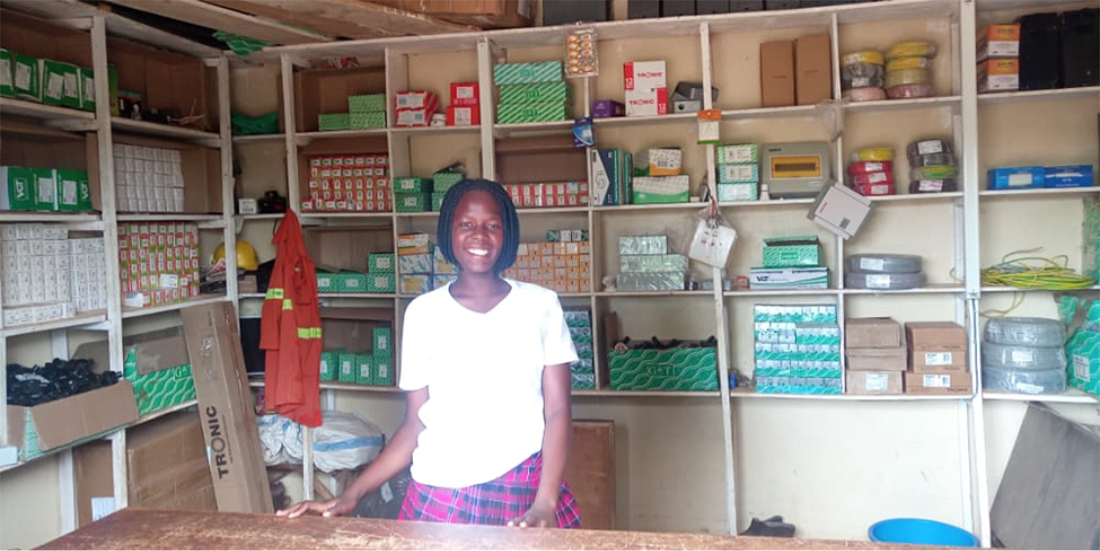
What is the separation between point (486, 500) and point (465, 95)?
109 inches

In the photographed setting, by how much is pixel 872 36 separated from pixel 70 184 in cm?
368

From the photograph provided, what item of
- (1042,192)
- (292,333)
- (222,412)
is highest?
(1042,192)

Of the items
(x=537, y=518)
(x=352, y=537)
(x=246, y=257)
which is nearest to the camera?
(x=352, y=537)

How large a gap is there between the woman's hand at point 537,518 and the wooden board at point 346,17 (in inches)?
97.4

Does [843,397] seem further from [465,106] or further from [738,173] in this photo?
[465,106]

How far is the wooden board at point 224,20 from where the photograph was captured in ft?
11.1

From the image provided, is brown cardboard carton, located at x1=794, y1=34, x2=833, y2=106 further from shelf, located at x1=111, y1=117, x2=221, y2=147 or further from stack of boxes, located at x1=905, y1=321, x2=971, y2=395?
shelf, located at x1=111, y1=117, x2=221, y2=147

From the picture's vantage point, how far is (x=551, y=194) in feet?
13.3

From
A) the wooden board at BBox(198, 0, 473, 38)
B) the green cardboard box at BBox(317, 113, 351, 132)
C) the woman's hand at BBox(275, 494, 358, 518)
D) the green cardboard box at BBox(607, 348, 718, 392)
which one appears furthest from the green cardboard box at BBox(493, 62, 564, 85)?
the woman's hand at BBox(275, 494, 358, 518)

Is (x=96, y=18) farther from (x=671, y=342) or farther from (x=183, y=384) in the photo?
(x=671, y=342)

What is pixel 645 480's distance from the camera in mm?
4316

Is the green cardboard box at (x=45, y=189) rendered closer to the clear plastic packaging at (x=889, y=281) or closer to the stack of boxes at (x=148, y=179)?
the stack of boxes at (x=148, y=179)

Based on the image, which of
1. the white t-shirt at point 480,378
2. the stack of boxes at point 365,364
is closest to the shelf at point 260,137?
the stack of boxes at point 365,364

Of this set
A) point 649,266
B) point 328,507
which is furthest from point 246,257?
point 328,507
